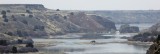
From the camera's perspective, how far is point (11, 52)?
147250 mm

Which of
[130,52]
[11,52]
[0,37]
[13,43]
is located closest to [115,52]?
[130,52]

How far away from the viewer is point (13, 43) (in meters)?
176

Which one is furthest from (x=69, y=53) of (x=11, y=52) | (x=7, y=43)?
(x=7, y=43)

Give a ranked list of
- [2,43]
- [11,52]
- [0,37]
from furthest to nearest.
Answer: [0,37] < [2,43] < [11,52]

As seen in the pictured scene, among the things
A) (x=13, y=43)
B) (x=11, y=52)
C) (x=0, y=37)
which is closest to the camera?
(x=11, y=52)

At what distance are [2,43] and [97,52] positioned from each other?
27.2 metres

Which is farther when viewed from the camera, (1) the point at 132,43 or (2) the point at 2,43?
(1) the point at 132,43

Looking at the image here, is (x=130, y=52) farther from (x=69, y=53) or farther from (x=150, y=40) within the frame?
(x=150, y=40)

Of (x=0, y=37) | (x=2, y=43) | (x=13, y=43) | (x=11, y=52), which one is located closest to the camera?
(x=11, y=52)

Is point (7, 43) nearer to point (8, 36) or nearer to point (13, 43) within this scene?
point (13, 43)

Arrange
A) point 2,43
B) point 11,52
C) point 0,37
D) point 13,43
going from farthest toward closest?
point 0,37, point 13,43, point 2,43, point 11,52

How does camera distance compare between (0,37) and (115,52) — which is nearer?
(115,52)

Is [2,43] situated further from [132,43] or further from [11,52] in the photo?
[132,43]

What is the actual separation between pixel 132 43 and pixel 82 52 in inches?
1863
